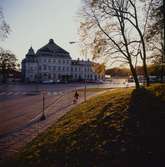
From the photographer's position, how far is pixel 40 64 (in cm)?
10606

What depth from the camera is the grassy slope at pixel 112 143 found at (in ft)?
26.4

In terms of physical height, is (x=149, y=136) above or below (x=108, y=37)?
below

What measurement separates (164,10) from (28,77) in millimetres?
96192

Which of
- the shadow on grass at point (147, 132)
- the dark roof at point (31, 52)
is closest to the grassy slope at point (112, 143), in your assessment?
the shadow on grass at point (147, 132)

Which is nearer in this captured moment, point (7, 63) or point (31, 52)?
point (7, 63)

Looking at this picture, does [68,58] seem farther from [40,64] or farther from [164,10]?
[164,10]

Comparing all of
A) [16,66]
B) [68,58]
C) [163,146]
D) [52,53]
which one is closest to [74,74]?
[68,58]

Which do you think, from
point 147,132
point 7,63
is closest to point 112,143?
point 147,132

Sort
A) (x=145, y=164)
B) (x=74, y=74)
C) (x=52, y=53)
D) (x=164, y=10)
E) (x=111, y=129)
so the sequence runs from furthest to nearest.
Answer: (x=74, y=74) → (x=52, y=53) → (x=164, y=10) → (x=111, y=129) → (x=145, y=164)

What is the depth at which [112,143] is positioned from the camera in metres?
9.17

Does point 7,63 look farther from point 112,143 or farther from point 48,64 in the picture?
point 112,143

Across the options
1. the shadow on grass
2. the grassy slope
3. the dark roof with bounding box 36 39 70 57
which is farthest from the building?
the grassy slope

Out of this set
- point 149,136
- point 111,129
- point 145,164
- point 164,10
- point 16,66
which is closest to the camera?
point 145,164

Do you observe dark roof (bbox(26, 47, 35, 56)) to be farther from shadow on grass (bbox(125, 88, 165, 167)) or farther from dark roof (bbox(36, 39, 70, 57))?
shadow on grass (bbox(125, 88, 165, 167))
